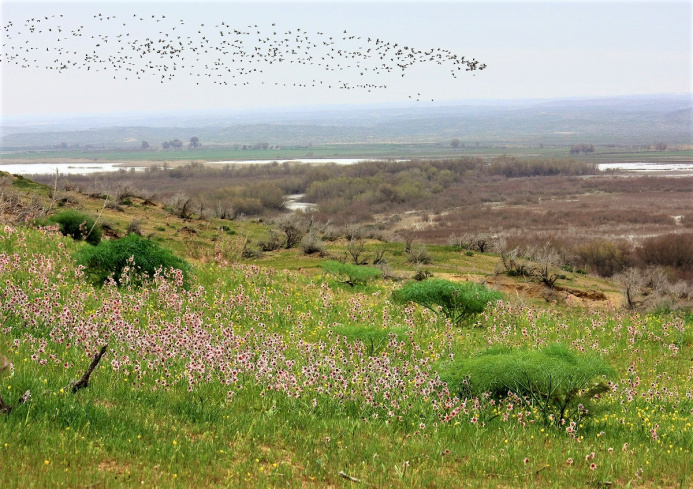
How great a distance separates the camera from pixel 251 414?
22.7ft

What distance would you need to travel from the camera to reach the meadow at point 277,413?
18.3 feet

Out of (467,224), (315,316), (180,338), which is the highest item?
(180,338)

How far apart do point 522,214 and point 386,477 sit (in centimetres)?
6386

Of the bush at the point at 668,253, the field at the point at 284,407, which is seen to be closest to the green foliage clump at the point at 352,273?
the field at the point at 284,407

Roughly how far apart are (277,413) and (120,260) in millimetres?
8012

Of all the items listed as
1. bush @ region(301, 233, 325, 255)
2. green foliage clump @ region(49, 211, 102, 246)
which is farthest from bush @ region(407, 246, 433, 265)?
green foliage clump @ region(49, 211, 102, 246)

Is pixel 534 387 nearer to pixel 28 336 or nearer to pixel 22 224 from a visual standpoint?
pixel 28 336

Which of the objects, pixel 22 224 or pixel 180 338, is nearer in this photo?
pixel 180 338

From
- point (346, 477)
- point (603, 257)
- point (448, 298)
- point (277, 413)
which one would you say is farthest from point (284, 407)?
point (603, 257)

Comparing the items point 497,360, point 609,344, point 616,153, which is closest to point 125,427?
point 497,360

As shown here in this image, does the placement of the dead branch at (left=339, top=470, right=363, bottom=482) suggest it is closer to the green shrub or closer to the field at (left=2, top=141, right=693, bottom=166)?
the green shrub

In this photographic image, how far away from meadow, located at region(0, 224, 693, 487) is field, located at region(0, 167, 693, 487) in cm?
2

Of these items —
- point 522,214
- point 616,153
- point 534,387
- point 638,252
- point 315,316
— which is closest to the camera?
point 534,387

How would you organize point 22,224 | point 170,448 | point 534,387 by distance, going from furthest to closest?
point 22,224 → point 534,387 → point 170,448
